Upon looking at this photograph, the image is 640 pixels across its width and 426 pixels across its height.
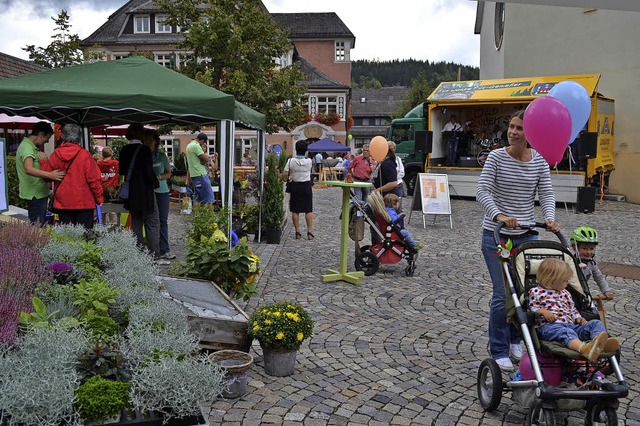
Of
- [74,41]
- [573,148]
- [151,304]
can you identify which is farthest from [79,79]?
[74,41]

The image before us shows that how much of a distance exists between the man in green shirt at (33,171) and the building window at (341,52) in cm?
5337

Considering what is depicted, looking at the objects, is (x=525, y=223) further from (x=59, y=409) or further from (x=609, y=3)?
(x=59, y=409)

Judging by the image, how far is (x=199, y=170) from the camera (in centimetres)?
1286

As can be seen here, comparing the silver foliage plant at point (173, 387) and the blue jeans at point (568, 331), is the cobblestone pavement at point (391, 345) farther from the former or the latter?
the silver foliage plant at point (173, 387)

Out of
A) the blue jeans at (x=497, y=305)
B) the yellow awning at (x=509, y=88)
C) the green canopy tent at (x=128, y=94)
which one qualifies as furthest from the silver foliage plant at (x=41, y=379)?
the yellow awning at (x=509, y=88)

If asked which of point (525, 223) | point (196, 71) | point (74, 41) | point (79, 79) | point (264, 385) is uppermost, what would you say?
point (74, 41)

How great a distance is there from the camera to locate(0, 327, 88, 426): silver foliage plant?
2562 millimetres

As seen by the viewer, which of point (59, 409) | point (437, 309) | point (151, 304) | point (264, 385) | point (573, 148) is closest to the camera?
point (59, 409)

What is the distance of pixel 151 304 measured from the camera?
407 cm

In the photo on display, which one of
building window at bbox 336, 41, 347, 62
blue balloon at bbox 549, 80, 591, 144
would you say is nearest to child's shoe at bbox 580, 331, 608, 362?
blue balloon at bbox 549, 80, 591, 144

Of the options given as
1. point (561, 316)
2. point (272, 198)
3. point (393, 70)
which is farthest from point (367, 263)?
point (393, 70)

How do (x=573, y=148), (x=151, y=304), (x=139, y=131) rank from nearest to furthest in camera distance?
(x=151, y=304)
(x=139, y=131)
(x=573, y=148)

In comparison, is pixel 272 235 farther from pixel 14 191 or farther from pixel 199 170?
pixel 14 191

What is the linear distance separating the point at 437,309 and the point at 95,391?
4.74 m
